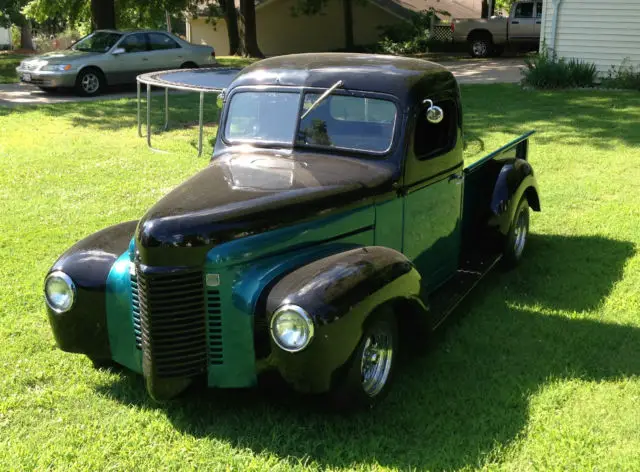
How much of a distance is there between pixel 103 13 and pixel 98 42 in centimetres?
263

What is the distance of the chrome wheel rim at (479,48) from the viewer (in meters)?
26.1

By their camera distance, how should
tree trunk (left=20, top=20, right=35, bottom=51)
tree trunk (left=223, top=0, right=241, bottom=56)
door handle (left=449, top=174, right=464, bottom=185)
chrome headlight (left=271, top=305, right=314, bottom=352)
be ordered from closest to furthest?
chrome headlight (left=271, top=305, right=314, bottom=352) < door handle (left=449, top=174, right=464, bottom=185) < tree trunk (left=223, top=0, right=241, bottom=56) < tree trunk (left=20, top=20, right=35, bottom=51)

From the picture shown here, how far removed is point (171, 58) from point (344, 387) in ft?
52.2

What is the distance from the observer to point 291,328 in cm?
333

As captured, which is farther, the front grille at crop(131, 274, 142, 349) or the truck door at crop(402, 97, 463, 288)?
the truck door at crop(402, 97, 463, 288)

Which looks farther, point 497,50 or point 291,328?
point 497,50

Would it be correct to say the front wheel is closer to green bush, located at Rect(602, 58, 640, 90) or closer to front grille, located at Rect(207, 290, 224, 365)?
green bush, located at Rect(602, 58, 640, 90)

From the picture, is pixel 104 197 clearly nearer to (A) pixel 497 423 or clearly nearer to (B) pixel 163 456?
(B) pixel 163 456

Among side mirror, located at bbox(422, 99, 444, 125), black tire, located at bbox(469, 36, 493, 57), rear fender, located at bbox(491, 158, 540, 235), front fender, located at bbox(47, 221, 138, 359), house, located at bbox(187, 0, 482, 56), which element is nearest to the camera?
front fender, located at bbox(47, 221, 138, 359)

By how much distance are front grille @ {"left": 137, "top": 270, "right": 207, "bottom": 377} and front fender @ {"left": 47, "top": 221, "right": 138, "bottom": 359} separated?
42 cm

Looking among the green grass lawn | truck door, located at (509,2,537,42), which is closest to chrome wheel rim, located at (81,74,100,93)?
the green grass lawn

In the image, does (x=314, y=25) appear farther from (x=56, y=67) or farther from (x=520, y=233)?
(x=520, y=233)

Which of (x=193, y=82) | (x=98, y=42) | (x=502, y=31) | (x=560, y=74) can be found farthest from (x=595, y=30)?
(x=98, y=42)

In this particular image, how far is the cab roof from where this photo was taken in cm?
453
